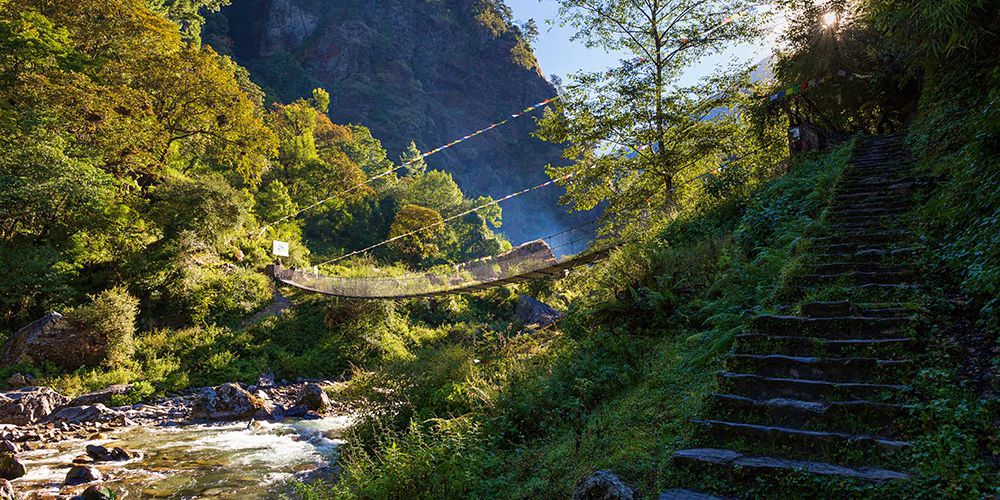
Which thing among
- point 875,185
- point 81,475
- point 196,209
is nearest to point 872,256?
point 875,185

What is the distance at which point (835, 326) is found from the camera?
3141mm

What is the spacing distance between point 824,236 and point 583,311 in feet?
8.52

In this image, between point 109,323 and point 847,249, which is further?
point 109,323

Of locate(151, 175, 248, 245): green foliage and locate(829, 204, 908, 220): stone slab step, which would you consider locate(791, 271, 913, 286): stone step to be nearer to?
locate(829, 204, 908, 220): stone slab step

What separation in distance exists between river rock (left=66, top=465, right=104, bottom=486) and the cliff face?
41.0 m

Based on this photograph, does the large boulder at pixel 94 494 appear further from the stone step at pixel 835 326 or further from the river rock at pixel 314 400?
the stone step at pixel 835 326

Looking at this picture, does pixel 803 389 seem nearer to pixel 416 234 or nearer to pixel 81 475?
pixel 81 475

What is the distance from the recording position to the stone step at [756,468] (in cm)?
211

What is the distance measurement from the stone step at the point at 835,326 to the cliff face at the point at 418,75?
44.0 meters

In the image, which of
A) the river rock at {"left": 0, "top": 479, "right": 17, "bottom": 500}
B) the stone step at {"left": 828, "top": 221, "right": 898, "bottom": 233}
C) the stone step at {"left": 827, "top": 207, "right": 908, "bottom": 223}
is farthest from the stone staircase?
the river rock at {"left": 0, "top": 479, "right": 17, "bottom": 500}

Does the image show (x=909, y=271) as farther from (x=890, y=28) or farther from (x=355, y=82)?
(x=355, y=82)

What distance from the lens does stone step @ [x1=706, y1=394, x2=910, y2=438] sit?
2428 millimetres

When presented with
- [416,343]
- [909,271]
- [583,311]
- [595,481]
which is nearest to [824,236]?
[909,271]

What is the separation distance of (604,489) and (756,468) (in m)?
0.71
